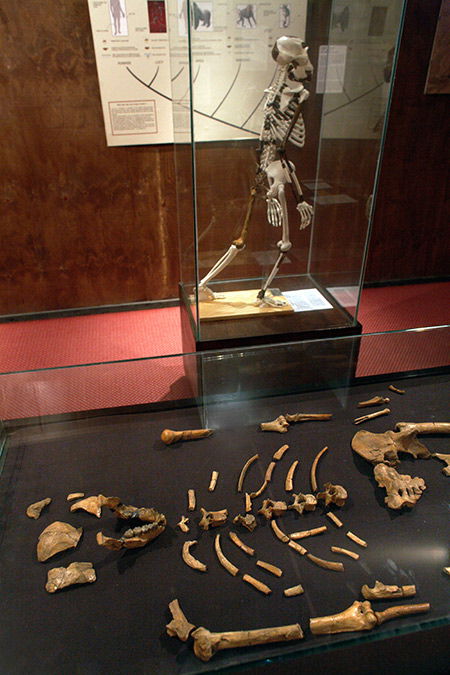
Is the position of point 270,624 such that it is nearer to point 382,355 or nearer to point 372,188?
point 382,355

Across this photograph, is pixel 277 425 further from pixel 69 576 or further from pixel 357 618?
pixel 69 576

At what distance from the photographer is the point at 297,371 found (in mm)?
2002

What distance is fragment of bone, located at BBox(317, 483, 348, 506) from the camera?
1.51 metres

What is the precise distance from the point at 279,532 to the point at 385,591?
1.02ft

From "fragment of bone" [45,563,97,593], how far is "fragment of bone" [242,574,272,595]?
392 millimetres

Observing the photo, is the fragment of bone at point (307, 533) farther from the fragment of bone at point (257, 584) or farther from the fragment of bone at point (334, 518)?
the fragment of bone at point (257, 584)

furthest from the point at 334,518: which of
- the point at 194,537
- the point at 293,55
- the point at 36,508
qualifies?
the point at 293,55

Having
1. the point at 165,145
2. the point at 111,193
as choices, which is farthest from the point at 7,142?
the point at 165,145

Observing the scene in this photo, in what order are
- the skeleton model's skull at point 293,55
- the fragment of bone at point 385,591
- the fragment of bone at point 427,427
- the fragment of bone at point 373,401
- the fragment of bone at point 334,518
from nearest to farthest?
the fragment of bone at point 385,591 → the fragment of bone at point 334,518 → the fragment of bone at point 427,427 → the fragment of bone at point 373,401 → the skeleton model's skull at point 293,55

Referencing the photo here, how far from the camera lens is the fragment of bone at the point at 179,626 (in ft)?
3.75

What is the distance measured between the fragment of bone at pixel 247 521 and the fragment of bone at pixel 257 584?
0.15m

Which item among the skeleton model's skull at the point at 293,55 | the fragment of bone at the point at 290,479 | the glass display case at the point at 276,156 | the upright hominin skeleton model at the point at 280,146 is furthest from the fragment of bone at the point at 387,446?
the skeleton model's skull at the point at 293,55

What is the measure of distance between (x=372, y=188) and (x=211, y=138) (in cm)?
90

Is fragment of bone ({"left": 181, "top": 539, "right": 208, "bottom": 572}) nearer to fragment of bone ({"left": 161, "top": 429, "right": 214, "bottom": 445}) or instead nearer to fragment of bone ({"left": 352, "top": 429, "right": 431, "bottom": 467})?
fragment of bone ({"left": 161, "top": 429, "right": 214, "bottom": 445})
